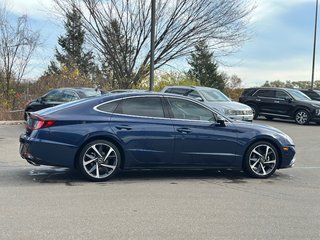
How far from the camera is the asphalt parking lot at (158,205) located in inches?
196

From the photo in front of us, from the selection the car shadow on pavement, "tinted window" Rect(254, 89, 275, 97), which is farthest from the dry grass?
"tinted window" Rect(254, 89, 275, 97)

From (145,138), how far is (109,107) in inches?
32.0

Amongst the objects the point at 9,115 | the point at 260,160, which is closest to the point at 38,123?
the point at 260,160

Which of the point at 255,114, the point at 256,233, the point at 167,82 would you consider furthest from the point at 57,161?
the point at 167,82

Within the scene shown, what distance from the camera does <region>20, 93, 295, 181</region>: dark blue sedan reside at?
729cm

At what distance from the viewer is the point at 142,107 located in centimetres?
779

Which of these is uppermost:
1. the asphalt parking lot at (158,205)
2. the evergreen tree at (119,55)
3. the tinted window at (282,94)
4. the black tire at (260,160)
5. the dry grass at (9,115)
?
the evergreen tree at (119,55)

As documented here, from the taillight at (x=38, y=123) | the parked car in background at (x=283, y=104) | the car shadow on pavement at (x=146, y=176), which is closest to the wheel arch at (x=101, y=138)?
the car shadow on pavement at (x=146, y=176)

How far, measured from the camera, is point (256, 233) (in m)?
4.98

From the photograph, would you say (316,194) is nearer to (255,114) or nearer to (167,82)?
(255,114)

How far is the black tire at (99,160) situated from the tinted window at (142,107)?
2.20 ft

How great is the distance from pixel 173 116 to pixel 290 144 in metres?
2.30

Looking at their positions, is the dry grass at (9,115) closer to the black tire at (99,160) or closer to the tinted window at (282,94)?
the tinted window at (282,94)

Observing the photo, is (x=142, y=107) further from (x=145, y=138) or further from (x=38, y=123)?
(x=38, y=123)
